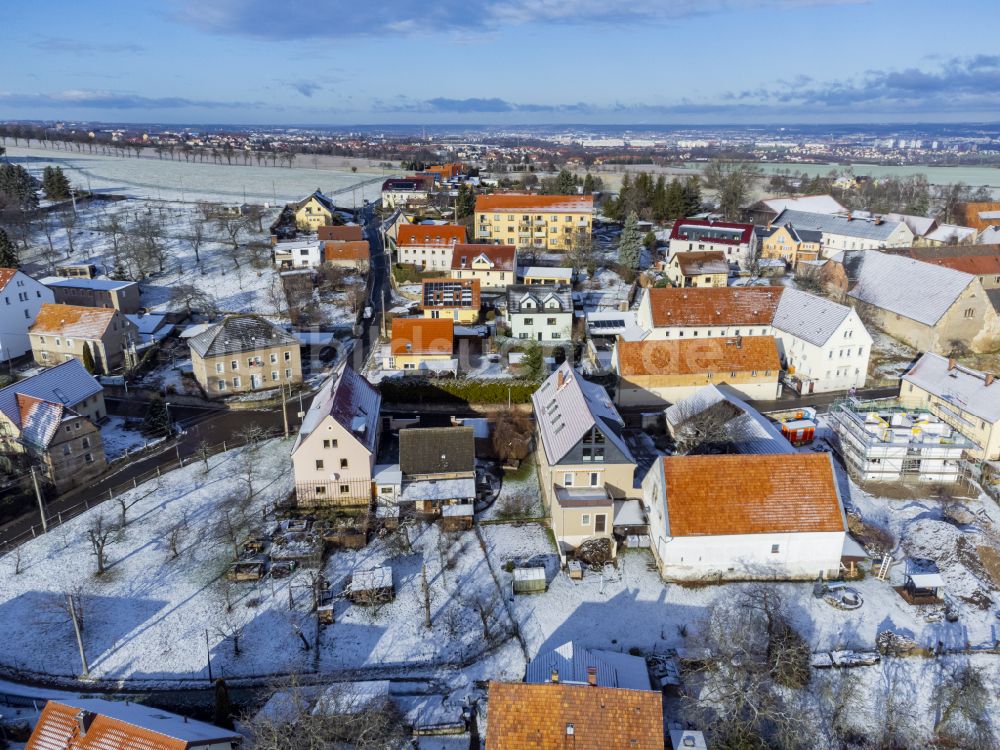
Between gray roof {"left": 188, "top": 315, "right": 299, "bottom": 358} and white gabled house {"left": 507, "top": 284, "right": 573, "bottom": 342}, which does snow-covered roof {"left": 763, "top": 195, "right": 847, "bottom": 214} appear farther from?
gray roof {"left": 188, "top": 315, "right": 299, "bottom": 358}

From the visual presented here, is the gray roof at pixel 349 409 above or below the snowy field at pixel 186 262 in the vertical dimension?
below

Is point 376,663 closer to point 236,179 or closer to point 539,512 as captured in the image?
point 539,512

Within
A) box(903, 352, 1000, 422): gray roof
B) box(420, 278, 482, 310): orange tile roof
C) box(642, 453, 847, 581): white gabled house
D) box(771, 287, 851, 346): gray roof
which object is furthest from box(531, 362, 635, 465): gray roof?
box(420, 278, 482, 310): orange tile roof

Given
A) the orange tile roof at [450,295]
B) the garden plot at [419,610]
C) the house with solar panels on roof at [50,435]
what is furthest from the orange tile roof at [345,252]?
the garden plot at [419,610]

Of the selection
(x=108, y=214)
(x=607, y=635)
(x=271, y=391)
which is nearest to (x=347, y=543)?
(x=607, y=635)

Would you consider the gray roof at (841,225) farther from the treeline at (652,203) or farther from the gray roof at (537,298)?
the gray roof at (537,298)

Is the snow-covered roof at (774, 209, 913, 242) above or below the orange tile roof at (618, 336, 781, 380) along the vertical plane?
above

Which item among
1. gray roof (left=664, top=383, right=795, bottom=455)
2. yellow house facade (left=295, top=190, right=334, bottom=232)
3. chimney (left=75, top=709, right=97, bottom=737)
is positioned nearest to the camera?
chimney (left=75, top=709, right=97, bottom=737)
